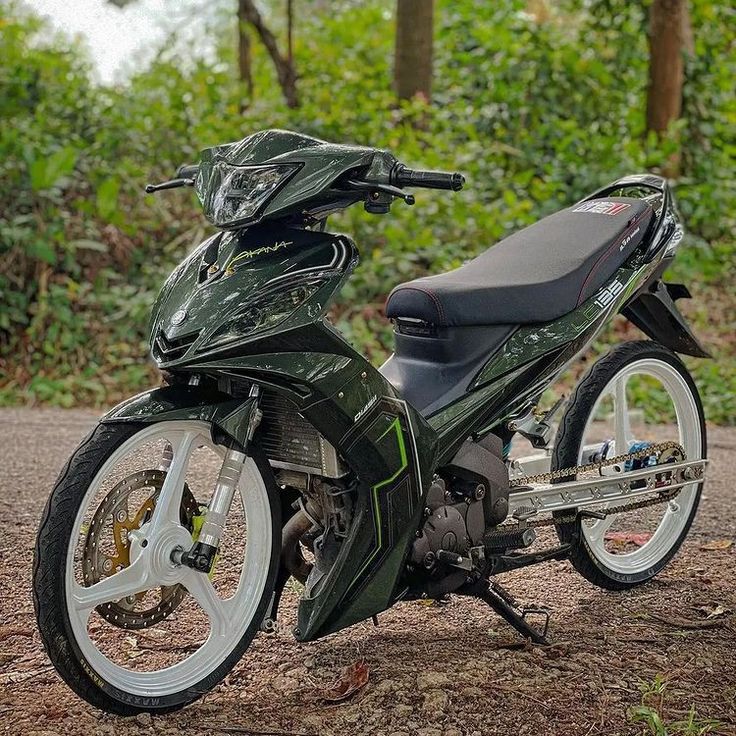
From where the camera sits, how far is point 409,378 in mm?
3160

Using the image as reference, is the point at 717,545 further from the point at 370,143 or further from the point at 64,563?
the point at 370,143

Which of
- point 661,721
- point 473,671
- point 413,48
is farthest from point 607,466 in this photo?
point 413,48

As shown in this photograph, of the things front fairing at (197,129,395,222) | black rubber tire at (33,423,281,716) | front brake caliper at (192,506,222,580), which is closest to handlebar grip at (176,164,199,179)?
front fairing at (197,129,395,222)

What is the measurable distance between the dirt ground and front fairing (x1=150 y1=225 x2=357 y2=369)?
2.94 feet

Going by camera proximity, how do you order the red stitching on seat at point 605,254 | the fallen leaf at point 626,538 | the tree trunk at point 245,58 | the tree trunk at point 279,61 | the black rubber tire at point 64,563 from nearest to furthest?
the black rubber tire at point 64,563 → the red stitching on seat at point 605,254 → the fallen leaf at point 626,538 → the tree trunk at point 279,61 → the tree trunk at point 245,58

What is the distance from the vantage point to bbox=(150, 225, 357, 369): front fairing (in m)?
2.55

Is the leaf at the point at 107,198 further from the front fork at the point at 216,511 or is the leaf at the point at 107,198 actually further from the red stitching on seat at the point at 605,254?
the front fork at the point at 216,511

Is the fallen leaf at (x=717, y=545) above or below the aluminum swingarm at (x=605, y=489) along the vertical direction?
below

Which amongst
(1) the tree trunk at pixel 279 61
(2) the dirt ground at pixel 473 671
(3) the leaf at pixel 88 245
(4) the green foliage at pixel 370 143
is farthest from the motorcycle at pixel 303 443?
(1) the tree trunk at pixel 279 61

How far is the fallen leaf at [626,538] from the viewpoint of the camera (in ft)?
13.2

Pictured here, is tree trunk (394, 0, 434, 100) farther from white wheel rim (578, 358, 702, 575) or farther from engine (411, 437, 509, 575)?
engine (411, 437, 509, 575)

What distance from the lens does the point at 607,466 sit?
12.0 feet

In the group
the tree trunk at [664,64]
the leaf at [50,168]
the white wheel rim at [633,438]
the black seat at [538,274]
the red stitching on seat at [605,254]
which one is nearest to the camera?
the black seat at [538,274]

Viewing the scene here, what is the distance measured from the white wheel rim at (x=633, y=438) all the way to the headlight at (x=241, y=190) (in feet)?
4.92
